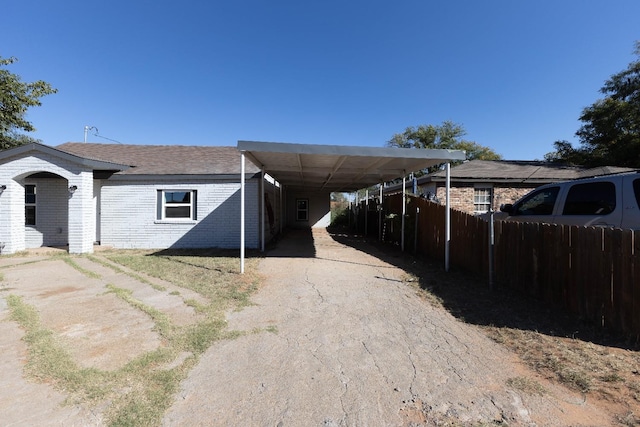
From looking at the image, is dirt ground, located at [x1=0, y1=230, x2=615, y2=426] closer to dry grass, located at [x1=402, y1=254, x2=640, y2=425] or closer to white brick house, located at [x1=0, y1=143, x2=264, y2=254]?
dry grass, located at [x1=402, y1=254, x2=640, y2=425]

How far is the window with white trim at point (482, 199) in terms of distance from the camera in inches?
554

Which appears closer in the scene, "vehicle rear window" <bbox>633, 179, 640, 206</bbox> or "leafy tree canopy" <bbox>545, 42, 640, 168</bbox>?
"vehicle rear window" <bbox>633, 179, 640, 206</bbox>

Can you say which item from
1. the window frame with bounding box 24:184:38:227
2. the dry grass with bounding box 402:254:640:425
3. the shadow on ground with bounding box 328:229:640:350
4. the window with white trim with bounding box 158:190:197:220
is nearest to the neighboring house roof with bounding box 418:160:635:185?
the shadow on ground with bounding box 328:229:640:350

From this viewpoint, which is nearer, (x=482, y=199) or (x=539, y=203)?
(x=539, y=203)

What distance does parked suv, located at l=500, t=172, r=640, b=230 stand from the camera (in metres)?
4.88

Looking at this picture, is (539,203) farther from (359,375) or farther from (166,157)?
(166,157)

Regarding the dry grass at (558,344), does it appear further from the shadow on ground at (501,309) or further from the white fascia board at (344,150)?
the white fascia board at (344,150)

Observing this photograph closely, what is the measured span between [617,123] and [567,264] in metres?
22.0

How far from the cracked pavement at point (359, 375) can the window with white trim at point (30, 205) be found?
11348 millimetres

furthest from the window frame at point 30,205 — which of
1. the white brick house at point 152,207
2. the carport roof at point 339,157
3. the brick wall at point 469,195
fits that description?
the brick wall at point 469,195

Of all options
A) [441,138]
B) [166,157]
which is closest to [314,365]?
[166,157]

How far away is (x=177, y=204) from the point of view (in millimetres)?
12031

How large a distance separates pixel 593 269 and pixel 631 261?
0.51 meters

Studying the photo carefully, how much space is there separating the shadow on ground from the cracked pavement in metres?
0.48
